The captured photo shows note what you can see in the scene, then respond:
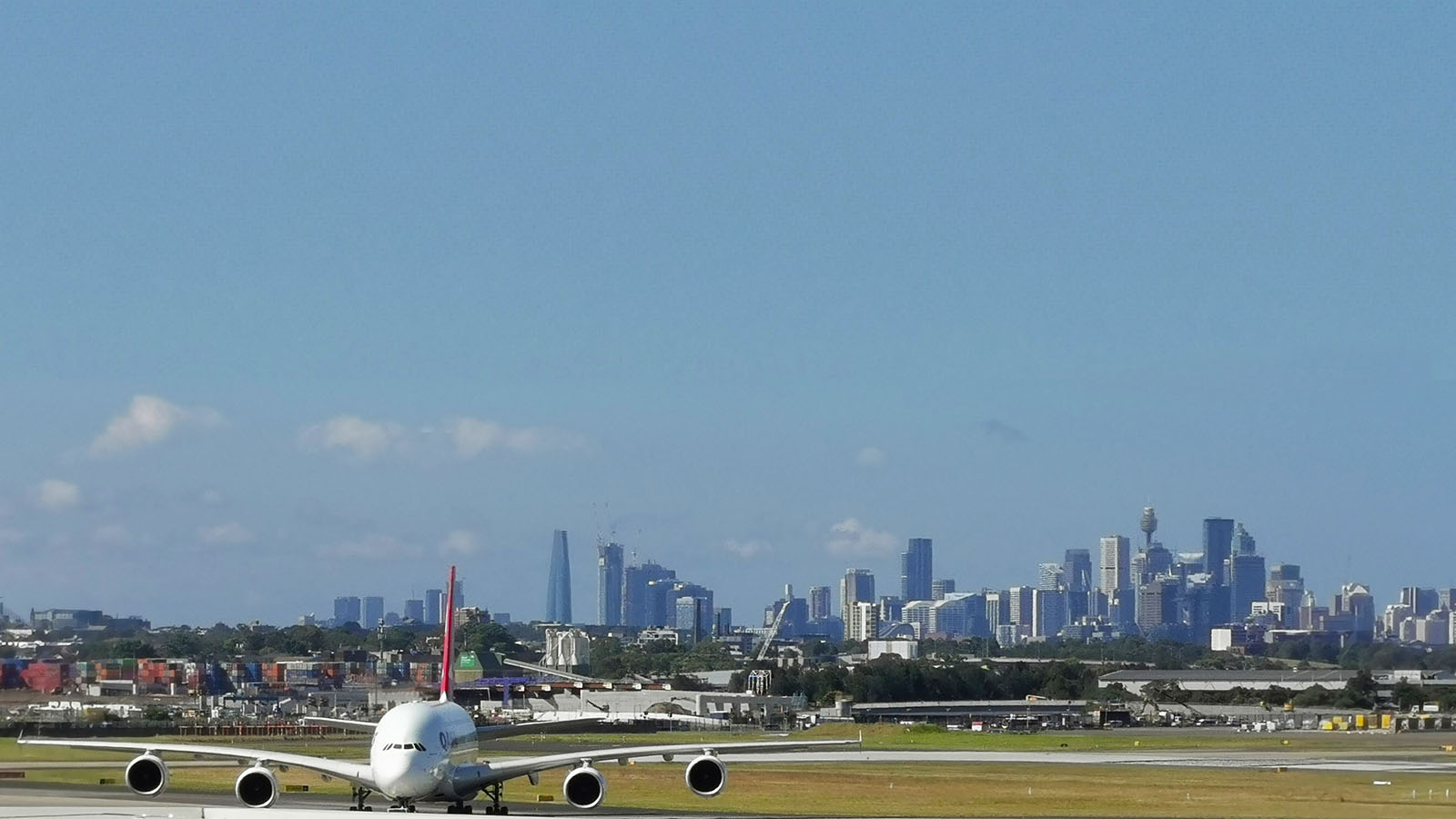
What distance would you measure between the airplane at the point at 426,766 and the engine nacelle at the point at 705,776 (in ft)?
0.07

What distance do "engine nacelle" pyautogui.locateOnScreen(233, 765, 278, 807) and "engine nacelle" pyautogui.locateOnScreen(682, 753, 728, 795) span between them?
9.95m

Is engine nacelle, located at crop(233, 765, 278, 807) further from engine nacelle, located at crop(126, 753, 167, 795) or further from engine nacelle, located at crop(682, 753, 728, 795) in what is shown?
engine nacelle, located at crop(682, 753, 728, 795)

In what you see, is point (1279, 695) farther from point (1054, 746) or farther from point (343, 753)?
point (343, 753)

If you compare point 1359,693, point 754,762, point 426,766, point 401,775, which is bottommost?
point 754,762

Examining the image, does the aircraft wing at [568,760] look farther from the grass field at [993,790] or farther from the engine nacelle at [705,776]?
the grass field at [993,790]

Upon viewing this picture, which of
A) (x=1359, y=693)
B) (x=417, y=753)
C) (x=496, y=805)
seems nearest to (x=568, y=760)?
(x=496, y=805)

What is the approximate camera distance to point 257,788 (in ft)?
162

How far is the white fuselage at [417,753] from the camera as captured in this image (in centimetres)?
4750

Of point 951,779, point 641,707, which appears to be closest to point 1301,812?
point 951,779

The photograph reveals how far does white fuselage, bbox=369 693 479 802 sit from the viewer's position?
47.5 m

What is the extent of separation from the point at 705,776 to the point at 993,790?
958 inches

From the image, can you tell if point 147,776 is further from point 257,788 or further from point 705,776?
point 705,776

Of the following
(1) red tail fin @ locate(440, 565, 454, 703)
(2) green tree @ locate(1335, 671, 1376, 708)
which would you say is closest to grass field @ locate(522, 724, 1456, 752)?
(2) green tree @ locate(1335, 671, 1376, 708)

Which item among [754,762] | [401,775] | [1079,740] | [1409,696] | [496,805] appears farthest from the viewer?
[1409,696]
